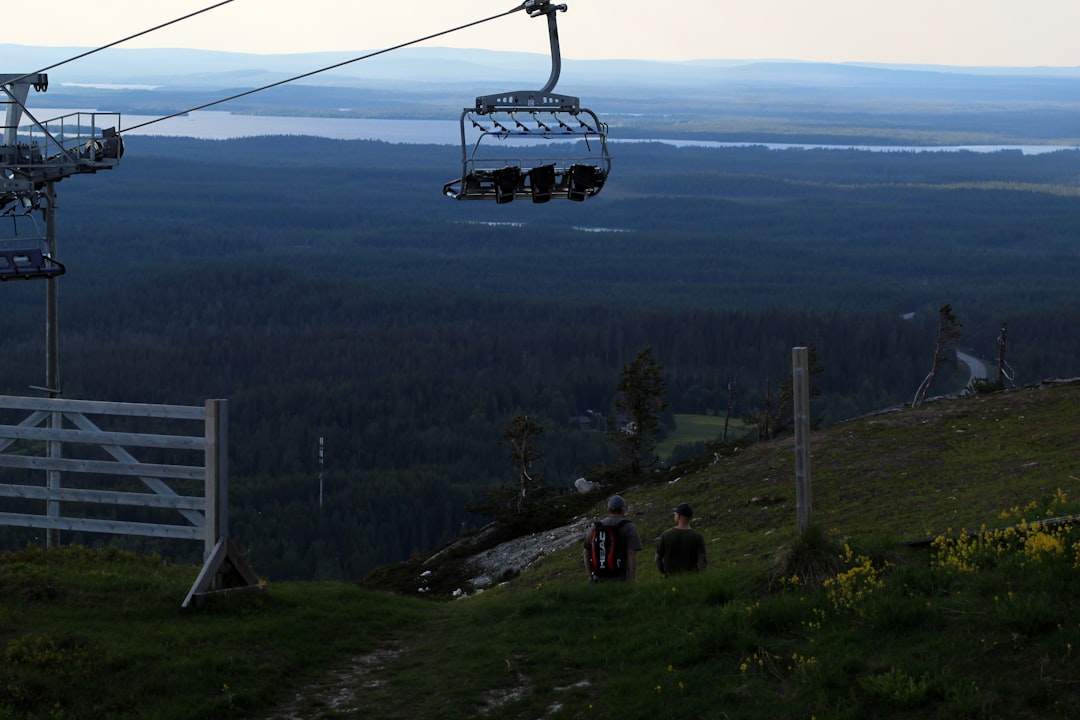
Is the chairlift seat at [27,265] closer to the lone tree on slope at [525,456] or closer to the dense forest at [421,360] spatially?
the lone tree on slope at [525,456]

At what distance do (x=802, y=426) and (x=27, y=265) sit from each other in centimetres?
1827

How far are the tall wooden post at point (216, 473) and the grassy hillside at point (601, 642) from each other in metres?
0.66

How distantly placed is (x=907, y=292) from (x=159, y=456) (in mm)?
124262

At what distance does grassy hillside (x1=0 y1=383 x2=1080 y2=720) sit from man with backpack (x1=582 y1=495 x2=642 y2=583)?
41cm

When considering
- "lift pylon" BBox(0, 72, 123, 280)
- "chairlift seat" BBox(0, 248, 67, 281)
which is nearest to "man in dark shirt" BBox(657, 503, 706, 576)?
"chairlift seat" BBox(0, 248, 67, 281)

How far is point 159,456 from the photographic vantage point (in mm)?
86750

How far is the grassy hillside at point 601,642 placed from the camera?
964 centimetres

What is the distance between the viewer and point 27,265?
2597cm

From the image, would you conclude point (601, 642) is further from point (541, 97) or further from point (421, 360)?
point (421, 360)

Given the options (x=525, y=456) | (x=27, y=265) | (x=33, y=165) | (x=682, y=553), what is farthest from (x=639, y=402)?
(x=682, y=553)

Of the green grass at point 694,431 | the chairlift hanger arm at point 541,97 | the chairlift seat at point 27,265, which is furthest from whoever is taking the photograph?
the green grass at point 694,431

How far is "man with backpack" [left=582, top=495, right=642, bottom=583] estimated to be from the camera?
13992 millimetres

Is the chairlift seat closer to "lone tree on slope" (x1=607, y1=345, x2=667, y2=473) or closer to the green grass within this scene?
"lone tree on slope" (x1=607, y1=345, x2=667, y2=473)

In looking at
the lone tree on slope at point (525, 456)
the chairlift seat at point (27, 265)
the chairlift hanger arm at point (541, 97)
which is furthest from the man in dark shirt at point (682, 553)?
the lone tree on slope at point (525, 456)
